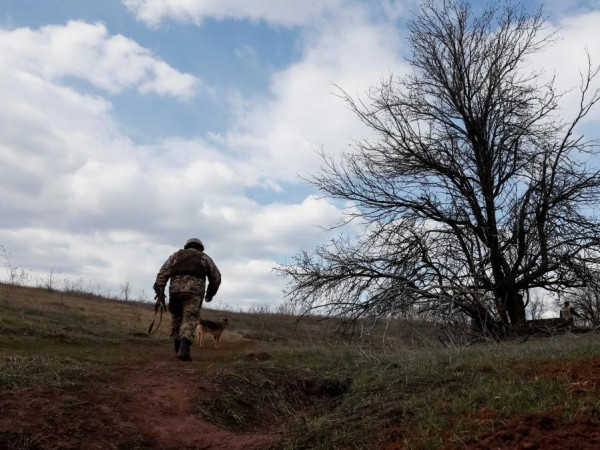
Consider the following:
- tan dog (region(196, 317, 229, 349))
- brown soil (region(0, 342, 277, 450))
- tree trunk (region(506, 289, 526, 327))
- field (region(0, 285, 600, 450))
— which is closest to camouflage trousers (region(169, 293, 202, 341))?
field (region(0, 285, 600, 450))

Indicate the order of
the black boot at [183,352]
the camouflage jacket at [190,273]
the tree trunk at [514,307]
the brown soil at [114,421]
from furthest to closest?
the tree trunk at [514,307] → the camouflage jacket at [190,273] → the black boot at [183,352] → the brown soil at [114,421]

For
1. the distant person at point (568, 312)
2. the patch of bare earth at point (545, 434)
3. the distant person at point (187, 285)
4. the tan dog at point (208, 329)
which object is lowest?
the patch of bare earth at point (545, 434)

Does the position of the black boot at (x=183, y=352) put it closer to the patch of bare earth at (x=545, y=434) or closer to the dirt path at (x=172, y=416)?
the dirt path at (x=172, y=416)

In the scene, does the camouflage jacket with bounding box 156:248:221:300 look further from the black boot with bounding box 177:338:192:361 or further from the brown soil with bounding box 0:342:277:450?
the brown soil with bounding box 0:342:277:450

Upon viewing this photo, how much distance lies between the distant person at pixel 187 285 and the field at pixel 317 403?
116 cm

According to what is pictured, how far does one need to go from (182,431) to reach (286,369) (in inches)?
93.0

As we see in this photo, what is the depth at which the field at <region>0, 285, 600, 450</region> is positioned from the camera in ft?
13.3

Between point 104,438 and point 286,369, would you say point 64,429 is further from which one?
point 286,369

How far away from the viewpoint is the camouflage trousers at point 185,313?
9078 mm

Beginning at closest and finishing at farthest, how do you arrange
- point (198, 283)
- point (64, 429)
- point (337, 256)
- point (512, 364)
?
point (64, 429)
point (512, 364)
point (198, 283)
point (337, 256)

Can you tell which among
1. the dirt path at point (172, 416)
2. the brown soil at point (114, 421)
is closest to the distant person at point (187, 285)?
the dirt path at point (172, 416)

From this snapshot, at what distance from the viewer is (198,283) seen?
9.41 m

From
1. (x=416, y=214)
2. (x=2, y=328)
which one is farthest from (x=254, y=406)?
(x=416, y=214)

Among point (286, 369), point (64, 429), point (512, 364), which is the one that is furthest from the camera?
point (286, 369)
